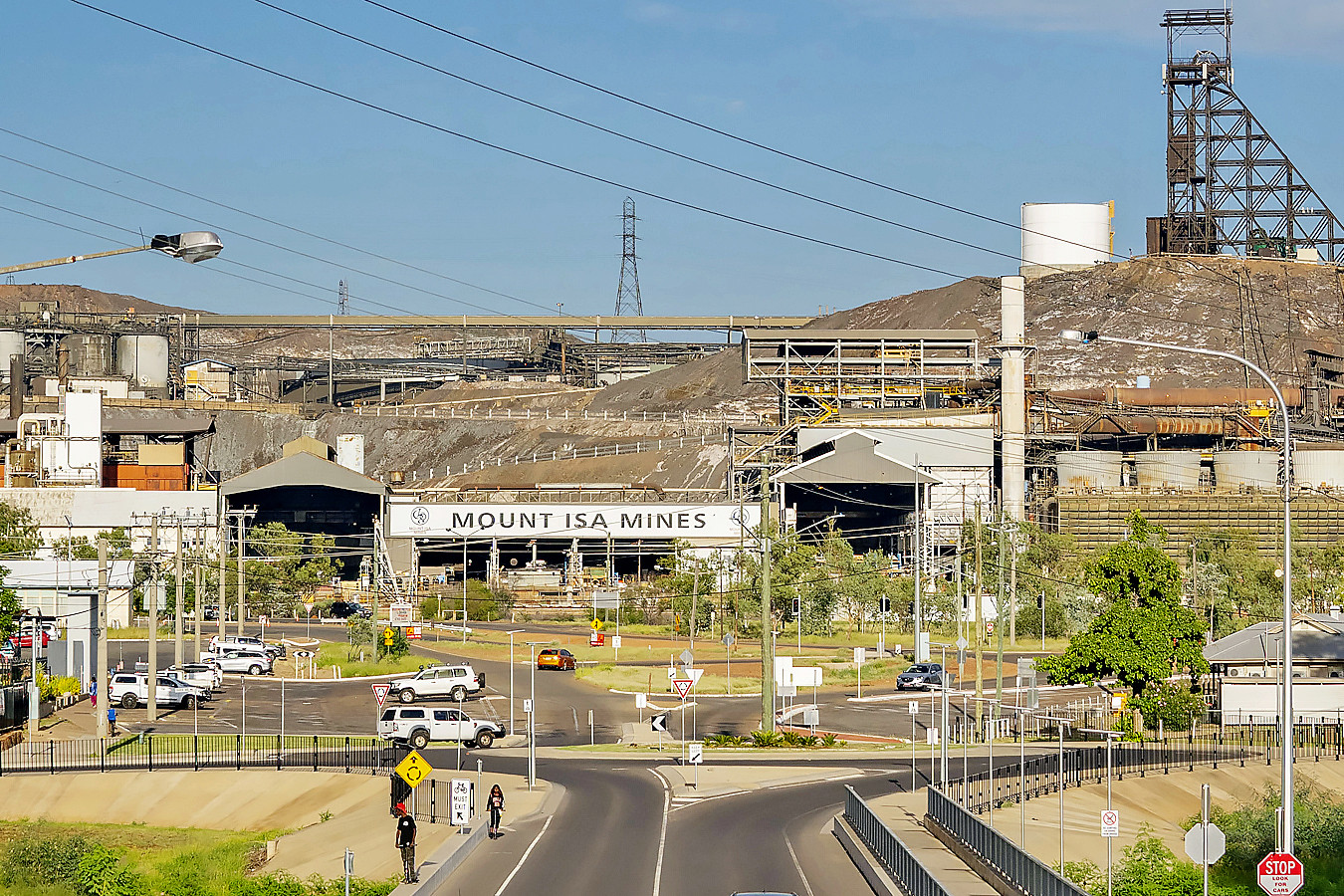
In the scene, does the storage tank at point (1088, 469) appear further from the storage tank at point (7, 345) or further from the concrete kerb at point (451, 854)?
the storage tank at point (7, 345)

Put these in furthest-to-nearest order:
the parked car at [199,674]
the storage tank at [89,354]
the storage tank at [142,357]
→ the storage tank at [142,357] → the storage tank at [89,354] → the parked car at [199,674]

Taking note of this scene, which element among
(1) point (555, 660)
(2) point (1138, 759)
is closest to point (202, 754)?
(2) point (1138, 759)

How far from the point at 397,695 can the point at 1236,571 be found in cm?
Answer: 6129

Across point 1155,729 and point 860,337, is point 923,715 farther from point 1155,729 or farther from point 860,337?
point 860,337

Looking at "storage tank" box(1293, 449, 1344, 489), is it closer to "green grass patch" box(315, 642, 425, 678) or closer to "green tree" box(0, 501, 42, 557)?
"green grass patch" box(315, 642, 425, 678)

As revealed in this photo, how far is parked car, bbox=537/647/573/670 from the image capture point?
81438mm

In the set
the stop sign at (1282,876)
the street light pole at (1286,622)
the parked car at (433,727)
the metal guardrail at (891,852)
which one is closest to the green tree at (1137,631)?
the parked car at (433,727)

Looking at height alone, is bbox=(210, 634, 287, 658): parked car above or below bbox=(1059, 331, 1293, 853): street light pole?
below

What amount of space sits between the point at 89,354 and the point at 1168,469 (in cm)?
11443

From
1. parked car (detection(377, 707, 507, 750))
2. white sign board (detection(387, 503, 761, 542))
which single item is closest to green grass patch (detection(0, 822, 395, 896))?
parked car (detection(377, 707, 507, 750))

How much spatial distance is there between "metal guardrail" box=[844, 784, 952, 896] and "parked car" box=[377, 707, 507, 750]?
66.8 feet

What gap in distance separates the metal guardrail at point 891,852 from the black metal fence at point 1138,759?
296 cm

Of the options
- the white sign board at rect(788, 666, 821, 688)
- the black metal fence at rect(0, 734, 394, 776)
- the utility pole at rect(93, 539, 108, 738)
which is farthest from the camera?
the utility pole at rect(93, 539, 108, 738)

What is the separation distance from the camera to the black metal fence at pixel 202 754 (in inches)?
1966
